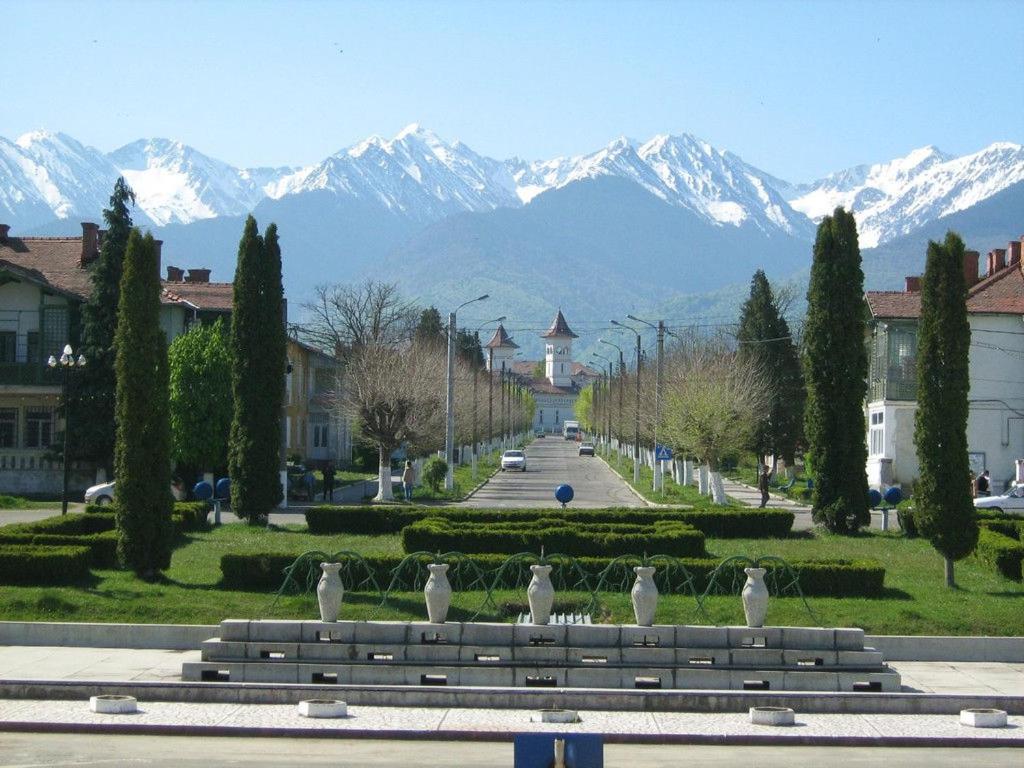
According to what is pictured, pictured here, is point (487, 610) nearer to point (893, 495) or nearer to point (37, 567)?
point (37, 567)

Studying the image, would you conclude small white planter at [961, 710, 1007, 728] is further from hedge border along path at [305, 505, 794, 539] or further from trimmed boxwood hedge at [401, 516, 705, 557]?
hedge border along path at [305, 505, 794, 539]

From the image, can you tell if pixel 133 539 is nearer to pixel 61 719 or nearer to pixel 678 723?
pixel 61 719

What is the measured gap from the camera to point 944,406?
2592 centimetres

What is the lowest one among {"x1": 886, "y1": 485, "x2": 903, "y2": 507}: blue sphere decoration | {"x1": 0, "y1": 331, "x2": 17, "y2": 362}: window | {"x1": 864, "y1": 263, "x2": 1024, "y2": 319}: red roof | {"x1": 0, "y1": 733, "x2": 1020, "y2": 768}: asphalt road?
{"x1": 0, "y1": 733, "x2": 1020, "y2": 768}: asphalt road

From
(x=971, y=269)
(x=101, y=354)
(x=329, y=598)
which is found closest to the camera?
(x=329, y=598)

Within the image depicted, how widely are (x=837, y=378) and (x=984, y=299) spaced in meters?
21.9

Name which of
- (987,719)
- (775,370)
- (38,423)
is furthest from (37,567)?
(775,370)

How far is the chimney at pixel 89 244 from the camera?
5497 centimetres

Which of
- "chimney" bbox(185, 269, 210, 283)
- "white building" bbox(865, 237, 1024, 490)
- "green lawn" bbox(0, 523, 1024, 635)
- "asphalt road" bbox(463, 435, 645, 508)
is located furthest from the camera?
"chimney" bbox(185, 269, 210, 283)

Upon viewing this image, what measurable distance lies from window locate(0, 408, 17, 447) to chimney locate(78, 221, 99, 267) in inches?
257

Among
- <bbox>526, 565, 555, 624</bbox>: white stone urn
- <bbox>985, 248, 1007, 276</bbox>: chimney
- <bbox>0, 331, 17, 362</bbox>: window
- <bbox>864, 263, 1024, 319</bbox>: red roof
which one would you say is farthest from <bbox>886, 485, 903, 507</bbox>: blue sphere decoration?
<bbox>0, 331, 17, 362</bbox>: window

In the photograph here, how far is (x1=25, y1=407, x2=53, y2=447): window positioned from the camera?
169ft

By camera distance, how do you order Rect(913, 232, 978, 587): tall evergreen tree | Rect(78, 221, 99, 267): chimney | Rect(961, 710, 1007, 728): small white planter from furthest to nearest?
1. Rect(78, 221, 99, 267): chimney
2. Rect(913, 232, 978, 587): tall evergreen tree
3. Rect(961, 710, 1007, 728): small white planter

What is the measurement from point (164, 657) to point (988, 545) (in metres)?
15.5
